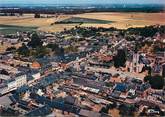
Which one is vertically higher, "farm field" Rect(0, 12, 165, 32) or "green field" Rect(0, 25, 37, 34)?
"farm field" Rect(0, 12, 165, 32)

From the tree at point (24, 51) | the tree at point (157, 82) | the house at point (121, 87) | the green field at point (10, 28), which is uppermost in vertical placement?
the green field at point (10, 28)

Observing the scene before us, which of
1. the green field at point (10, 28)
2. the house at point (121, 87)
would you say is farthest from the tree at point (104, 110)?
the green field at point (10, 28)

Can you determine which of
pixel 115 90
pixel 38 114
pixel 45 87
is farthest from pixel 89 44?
pixel 38 114

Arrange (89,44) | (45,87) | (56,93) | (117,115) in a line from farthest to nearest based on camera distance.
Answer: (89,44) < (45,87) < (56,93) < (117,115)

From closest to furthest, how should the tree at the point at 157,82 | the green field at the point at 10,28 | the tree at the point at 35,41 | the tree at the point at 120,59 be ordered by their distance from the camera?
the green field at the point at 10,28 → the tree at the point at 157,82 → the tree at the point at 35,41 → the tree at the point at 120,59

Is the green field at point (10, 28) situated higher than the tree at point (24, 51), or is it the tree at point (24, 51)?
the green field at point (10, 28)

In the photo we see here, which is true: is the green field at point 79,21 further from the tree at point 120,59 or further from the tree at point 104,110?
the tree at point 104,110

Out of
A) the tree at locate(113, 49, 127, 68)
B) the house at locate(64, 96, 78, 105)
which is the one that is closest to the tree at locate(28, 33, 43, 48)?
the house at locate(64, 96, 78, 105)

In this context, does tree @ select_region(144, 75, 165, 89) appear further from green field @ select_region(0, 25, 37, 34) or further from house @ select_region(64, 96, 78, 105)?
green field @ select_region(0, 25, 37, 34)

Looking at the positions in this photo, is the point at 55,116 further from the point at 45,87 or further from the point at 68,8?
the point at 68,8
